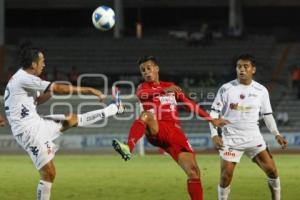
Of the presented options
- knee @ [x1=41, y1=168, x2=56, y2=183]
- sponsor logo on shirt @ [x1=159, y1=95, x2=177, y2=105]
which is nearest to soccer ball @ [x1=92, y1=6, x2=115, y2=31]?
sponsor logo on shirt @ [x1=159, y1=95, x2=177, y2=105]

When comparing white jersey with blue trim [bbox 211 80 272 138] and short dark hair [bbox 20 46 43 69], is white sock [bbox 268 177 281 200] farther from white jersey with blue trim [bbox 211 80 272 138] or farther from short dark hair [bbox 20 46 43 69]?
short dark hair [bbox 20 46 43 69]

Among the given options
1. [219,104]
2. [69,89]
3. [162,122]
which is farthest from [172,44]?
A: [69,89]

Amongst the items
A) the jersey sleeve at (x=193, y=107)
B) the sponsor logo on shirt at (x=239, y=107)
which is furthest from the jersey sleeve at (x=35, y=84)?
the sponsor logo on shirt at (x=239, y=107)

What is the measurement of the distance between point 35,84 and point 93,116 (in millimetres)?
1086

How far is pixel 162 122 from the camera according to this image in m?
9.44

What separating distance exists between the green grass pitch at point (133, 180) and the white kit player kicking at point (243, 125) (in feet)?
4.45

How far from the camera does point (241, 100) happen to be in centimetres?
962

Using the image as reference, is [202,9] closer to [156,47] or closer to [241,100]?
[156,47]

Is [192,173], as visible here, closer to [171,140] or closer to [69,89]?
[171,140]

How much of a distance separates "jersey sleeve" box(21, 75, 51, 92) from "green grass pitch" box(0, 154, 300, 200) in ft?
8.85

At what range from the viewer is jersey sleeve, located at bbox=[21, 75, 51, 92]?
28.1 feet

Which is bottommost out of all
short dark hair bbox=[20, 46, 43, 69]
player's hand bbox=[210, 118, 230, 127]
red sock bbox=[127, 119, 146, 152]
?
red sock bbox=[127, 119, 146, 152]

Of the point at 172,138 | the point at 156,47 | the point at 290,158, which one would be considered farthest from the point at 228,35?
the point at 172,138

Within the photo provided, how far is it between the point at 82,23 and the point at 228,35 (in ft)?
28.6
